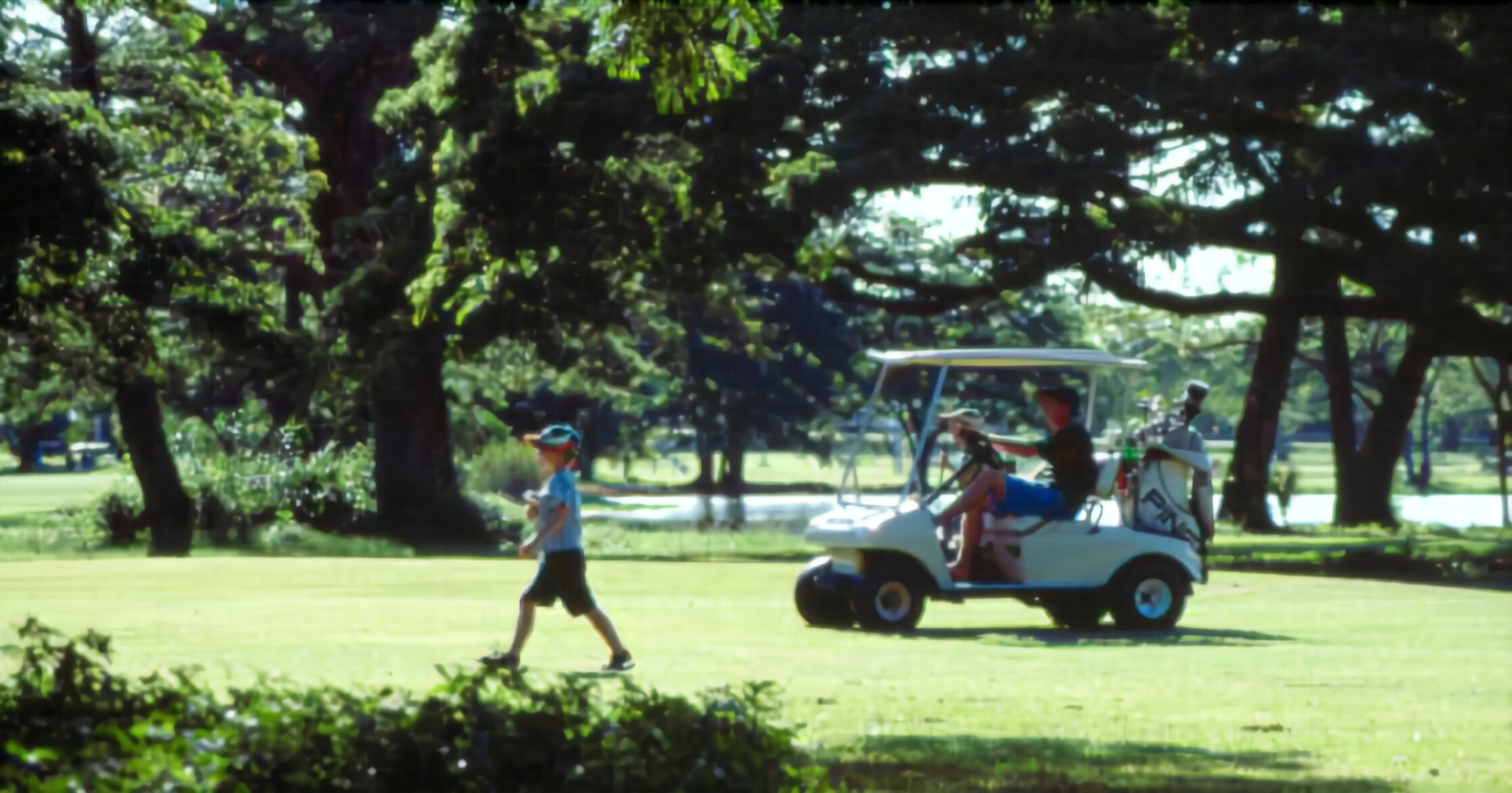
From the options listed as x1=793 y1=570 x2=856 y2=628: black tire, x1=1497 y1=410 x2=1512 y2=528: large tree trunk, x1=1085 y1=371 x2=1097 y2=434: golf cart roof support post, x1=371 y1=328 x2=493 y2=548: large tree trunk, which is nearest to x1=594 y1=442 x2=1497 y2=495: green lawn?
x1=1497 y1=410 x2=1512 y2=528: large tree trunk

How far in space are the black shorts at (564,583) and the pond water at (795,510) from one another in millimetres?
30309

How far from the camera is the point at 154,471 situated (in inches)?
1390

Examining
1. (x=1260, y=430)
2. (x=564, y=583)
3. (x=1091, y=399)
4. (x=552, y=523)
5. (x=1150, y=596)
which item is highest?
(x=1260, y=430)

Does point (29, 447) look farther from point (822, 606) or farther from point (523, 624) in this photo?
point (523, 624)

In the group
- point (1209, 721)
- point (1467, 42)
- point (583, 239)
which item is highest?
point (1467, 42)

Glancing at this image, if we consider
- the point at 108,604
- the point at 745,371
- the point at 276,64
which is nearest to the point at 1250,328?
the point at 745,371

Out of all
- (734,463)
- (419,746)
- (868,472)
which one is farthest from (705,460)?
(419,746)

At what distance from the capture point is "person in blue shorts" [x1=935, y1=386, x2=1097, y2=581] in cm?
1767

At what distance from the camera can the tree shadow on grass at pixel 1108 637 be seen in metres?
17.3

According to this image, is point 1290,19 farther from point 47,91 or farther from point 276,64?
point 276,64

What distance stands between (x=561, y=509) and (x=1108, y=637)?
5304 millimetres

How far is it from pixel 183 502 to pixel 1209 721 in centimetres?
2547

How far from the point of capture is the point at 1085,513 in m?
18.2

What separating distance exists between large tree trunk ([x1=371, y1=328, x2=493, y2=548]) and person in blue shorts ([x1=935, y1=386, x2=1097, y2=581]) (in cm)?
1807
